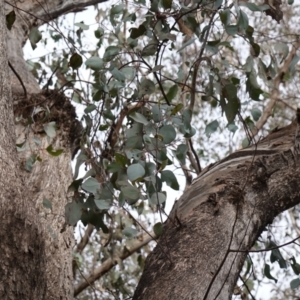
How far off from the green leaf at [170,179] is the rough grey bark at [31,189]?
1.24ft

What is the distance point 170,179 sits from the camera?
175 cm

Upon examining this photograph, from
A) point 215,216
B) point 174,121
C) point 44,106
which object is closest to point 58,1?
point 44,106

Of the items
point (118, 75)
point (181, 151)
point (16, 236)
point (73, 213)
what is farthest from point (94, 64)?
point (16, 236)

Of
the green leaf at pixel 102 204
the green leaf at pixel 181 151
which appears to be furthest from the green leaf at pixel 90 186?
the green leaf at pixel 181 151

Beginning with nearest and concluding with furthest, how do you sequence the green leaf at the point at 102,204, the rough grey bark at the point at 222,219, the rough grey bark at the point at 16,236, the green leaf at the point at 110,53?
the rough grey bark at the point at 16,236, the rough grey bark at the point at 222,219, the green leaf at the point at 102,204, the green leaf at the point at 110,53

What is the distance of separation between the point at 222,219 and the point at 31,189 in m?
1.03

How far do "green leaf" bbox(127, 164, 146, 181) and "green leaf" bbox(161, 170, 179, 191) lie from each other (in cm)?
10

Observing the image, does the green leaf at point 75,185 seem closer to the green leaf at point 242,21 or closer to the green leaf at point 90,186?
the green leaf at point 90,186

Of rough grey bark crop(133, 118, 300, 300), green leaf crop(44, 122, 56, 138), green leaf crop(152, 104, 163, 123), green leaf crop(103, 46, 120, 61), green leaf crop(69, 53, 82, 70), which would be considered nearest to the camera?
rough grey bark crop(133, 118, 300, 300)

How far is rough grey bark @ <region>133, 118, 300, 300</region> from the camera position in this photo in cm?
157

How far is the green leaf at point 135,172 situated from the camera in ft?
5.42

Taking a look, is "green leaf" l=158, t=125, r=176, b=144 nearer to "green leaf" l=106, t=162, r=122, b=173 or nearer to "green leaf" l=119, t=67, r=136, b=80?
"green leaf" l=106, t=162, r=122, b=173

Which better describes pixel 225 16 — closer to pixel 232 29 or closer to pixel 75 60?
pixel 232 29

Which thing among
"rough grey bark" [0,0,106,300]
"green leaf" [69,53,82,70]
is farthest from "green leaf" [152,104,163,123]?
"green leaf" [69,53,82,70]
